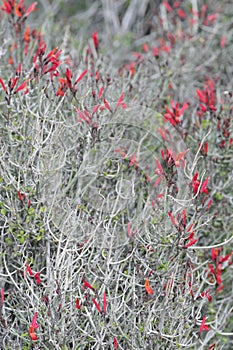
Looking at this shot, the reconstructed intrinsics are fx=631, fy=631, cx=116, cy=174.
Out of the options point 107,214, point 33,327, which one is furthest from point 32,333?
point 107,214

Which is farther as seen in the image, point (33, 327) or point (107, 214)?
point (107, 214)

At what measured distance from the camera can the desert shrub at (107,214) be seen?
271 centimetres

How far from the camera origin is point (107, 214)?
124 inches

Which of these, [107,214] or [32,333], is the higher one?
[32,333]

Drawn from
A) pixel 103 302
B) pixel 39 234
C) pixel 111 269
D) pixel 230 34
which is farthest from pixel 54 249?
pixel 230 34

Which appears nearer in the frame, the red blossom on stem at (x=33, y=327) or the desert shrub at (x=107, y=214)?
the red blossom on stem at (x=33, y=327)

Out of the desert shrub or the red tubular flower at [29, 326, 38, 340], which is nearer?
the red tubular flower at [29, 326, 38, 340]

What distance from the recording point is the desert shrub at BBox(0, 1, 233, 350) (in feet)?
8.90

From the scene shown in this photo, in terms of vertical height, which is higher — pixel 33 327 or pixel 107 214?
pixel 33 327

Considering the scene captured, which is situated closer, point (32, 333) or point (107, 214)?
point (32, 333)

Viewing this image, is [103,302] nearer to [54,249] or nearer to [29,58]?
[54,249]

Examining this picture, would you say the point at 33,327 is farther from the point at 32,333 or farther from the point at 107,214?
the point at 107,214

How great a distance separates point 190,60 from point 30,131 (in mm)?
1959

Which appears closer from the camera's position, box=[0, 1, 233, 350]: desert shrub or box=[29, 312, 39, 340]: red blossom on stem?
box=[29, 312, 39, 340]: red blossom on stem
